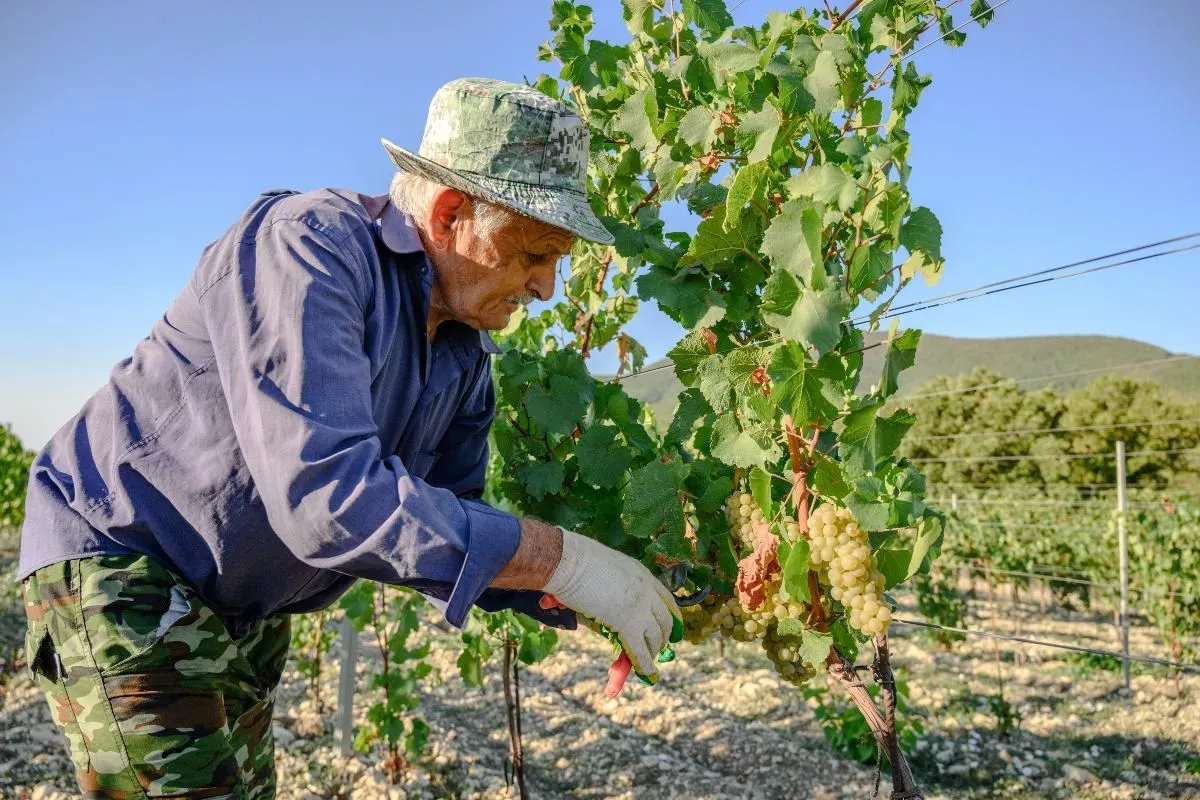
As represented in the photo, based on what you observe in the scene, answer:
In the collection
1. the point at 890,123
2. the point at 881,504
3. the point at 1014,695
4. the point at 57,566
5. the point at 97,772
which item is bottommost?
the point at 1014,695

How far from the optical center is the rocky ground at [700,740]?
494 centimetres

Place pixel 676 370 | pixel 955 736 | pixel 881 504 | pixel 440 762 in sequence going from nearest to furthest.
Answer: pixel 881 504 < pixel 676 370 < pixel 440 762 < pixel 955 736

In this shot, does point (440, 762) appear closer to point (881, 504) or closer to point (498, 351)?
point (498, 351)

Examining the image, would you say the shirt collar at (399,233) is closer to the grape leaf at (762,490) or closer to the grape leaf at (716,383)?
the grape leaf at (716,383)

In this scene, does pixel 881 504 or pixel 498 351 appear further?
pixel 498 351

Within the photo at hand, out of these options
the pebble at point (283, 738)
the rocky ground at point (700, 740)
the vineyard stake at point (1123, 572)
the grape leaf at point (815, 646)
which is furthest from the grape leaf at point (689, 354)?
the vineyard stake at point (1123, 572)

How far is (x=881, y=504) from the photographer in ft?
5.62

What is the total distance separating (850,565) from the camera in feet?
5.53

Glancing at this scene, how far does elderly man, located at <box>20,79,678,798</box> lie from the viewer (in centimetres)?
152

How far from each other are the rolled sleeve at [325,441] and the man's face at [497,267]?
306 millimetres

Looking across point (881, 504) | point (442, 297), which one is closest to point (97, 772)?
point (442, 297)

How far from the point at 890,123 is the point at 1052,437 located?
35243 millimetres

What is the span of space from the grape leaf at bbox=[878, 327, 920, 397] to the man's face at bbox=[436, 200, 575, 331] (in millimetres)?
690

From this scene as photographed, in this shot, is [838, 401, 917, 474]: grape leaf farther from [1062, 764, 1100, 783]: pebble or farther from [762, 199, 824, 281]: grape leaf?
[1062, 764, 1100, 783]: pebble
